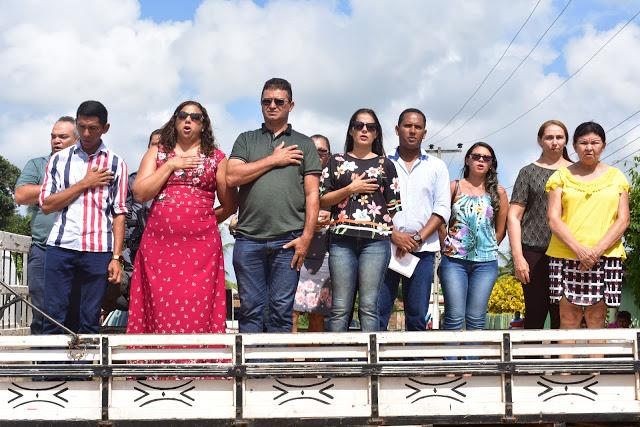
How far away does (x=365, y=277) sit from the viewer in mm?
5246

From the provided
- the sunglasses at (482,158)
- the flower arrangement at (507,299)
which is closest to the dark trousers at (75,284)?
the sunglasses at (482,158)

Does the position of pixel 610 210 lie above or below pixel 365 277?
above

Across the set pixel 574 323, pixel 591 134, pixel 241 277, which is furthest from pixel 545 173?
pixel 241 277

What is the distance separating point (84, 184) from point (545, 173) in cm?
315

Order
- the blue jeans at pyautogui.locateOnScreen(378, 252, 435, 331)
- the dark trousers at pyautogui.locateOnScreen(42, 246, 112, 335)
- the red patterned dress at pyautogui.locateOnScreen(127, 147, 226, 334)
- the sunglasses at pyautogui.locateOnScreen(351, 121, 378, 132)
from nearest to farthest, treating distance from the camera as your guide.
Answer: the red patterned dress at pyautogui.locateOnScreen(127, 147, 226, 334)
the dark trousers at pyautogui.locateOnScreen(42, 246, 112, 335)
the sunglasses at pyautogui.locateOnScreen(351, 121, 378, 132)
the blue jeans at pyautogui.locateOnScreen(378, 252, 435, 331)

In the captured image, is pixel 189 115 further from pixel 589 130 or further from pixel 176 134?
pixel 589 130

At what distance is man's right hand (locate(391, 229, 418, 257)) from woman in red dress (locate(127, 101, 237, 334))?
1274 millimetres

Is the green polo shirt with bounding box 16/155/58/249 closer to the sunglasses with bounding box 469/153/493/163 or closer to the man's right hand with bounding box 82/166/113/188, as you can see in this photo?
the man's right hand with bounding box 82/166/113/188

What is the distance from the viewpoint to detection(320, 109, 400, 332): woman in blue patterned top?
5.23 m

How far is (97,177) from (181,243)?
2.30ft

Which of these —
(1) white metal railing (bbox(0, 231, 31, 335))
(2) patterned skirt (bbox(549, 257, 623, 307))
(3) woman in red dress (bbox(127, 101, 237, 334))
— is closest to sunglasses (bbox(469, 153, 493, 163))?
(2) patterned skirt (bbox(549, 257, 623, 307))

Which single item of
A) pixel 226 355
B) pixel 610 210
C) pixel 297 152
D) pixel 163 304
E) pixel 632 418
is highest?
pixel 297 152

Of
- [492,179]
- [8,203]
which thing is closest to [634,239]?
[492,179]

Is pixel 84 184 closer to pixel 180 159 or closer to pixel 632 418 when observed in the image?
pixel 180 159
